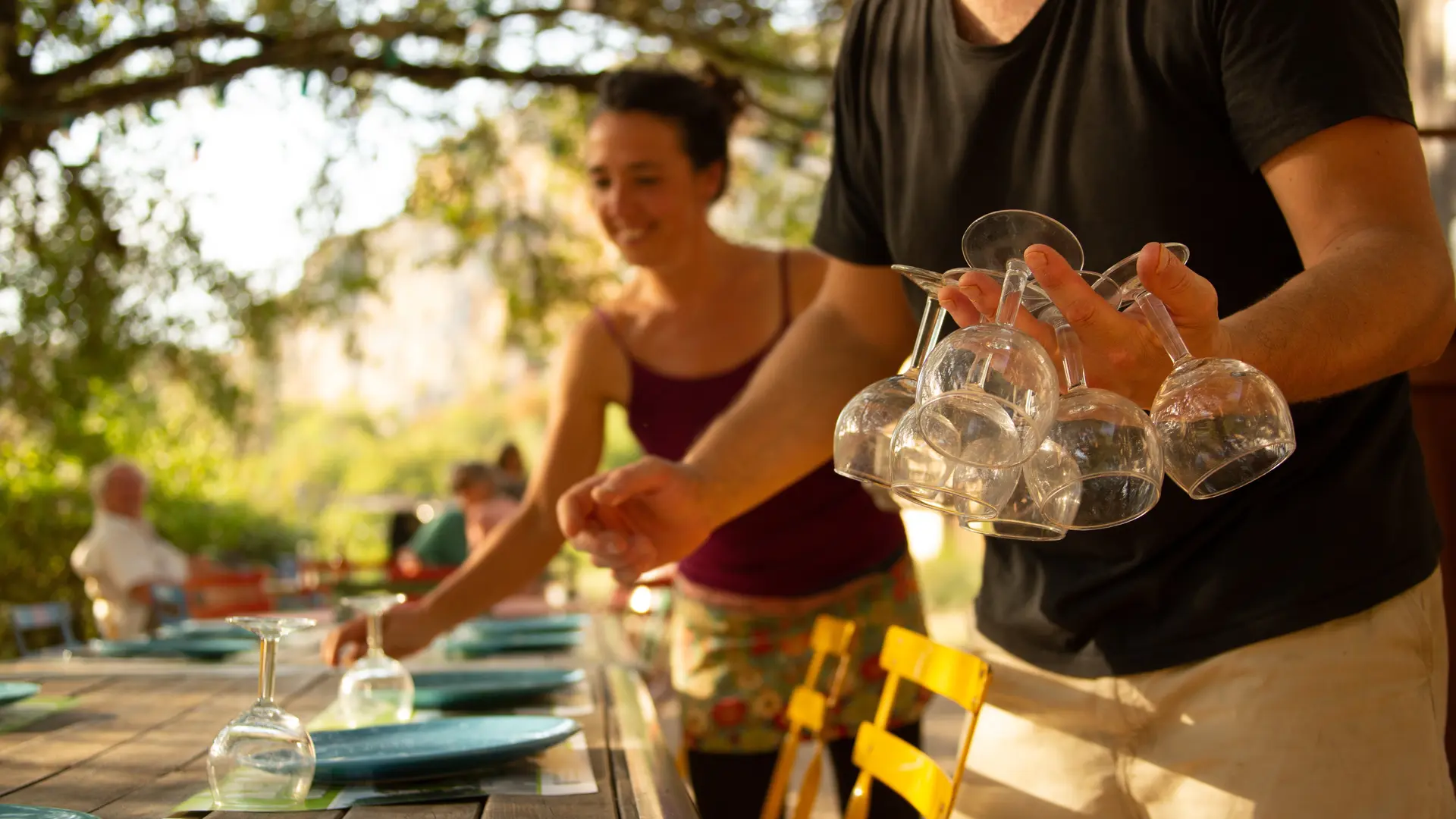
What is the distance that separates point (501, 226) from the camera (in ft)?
30.0

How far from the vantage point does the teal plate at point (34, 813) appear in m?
1.12

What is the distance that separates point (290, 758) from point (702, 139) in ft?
6.09

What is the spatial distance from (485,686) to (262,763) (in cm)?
83

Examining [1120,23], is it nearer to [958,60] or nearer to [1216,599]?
[958,60]

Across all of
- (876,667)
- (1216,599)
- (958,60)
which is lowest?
(876,667)

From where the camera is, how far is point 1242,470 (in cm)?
88

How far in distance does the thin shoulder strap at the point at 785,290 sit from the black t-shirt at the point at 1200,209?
45.1 inches

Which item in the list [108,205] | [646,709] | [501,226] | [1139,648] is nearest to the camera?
[1139,648]

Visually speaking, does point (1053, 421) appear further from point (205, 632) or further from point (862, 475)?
point (205, 632)

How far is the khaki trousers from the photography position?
1.29 metres

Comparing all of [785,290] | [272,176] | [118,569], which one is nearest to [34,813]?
[785,290]

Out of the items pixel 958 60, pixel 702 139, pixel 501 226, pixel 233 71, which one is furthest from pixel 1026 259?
pixel 501 226

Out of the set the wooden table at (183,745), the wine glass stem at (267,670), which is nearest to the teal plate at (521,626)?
the wooden table at (183,745)

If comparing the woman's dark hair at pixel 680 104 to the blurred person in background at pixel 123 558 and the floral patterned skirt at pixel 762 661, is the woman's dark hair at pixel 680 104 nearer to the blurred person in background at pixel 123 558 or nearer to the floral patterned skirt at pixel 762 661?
the floral patterned skirt at pixel 762 661
